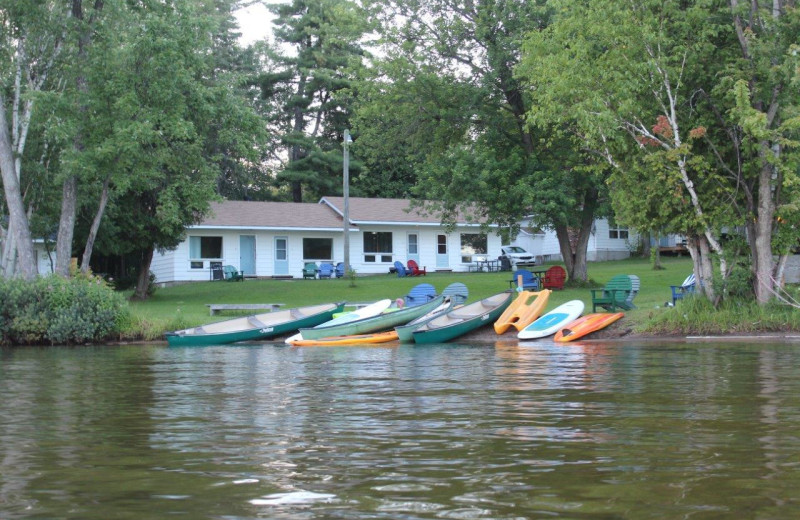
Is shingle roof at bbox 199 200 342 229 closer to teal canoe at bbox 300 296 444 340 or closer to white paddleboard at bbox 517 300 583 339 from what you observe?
teal canoe at bbox 300 296 444 340

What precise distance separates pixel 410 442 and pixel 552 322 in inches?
627

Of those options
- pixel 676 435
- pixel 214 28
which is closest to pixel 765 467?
pixel 676 435

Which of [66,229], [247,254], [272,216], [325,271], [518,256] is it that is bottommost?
[325,271]

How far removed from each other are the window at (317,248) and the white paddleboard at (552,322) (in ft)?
89.6

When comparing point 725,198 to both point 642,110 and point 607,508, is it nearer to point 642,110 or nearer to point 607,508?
point 642,110

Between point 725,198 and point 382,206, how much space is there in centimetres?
3172

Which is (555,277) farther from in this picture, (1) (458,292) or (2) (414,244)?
(2) (414,244)

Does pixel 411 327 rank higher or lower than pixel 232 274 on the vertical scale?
lower

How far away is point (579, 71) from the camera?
77.9ft

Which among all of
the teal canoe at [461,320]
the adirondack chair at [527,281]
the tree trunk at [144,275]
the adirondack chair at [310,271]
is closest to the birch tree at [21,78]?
the tree trunk at [144,275]

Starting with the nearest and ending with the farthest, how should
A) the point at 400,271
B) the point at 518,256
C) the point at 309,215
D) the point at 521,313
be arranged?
1. the point at 521,313
2. the point at 400,271
3. the point at 309,215
4. the point at 518,256

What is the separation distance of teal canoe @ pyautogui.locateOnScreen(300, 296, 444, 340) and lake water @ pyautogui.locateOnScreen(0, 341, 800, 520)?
811cm

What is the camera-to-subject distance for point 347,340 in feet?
80.4

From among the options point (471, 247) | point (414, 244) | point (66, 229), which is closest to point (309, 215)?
point (414, 244)
